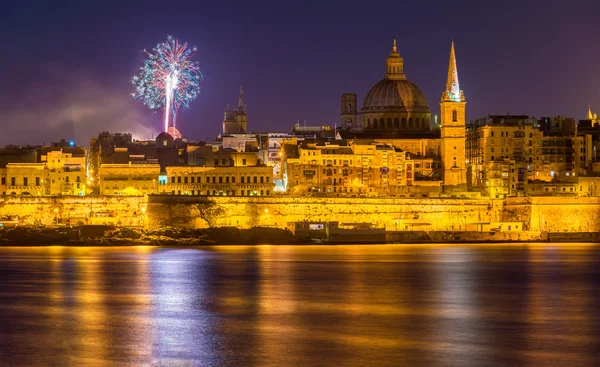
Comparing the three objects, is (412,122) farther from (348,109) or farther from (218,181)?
(218,181)

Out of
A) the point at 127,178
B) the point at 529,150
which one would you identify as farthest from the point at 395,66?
the point at 127,178

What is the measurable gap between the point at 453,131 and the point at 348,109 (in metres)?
15.7

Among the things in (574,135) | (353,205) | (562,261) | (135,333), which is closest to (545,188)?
(574,135)

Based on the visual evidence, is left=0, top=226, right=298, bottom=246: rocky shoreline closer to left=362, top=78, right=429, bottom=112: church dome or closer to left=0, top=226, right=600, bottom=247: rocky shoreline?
left=0, top=226, right=600, bottom=247: rocky shoreline

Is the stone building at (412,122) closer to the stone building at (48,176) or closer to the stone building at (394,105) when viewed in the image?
the stone building at (394,105)

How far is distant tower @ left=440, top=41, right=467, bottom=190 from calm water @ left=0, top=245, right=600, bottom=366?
18.7m

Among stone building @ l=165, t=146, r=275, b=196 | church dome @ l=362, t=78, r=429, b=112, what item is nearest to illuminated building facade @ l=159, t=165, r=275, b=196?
stone building @ l=165, t=146, r=275, b=196

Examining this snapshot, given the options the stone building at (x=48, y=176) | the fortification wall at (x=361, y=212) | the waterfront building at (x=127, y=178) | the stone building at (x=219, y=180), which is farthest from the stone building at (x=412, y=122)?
the stone building at (x=48, y=176)

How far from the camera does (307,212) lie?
56.3 meters

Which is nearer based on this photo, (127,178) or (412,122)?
(127,178)

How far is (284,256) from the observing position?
146ft

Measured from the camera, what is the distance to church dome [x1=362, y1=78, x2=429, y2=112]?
234 ft

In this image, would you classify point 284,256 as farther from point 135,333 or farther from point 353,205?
point 135,333

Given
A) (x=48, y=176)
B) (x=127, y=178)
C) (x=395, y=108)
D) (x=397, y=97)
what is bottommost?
(x=127, y=178)
